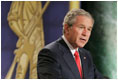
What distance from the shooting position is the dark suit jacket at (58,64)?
110cm

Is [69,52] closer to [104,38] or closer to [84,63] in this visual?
[84,63]

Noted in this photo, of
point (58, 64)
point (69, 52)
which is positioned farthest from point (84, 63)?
point (58, 64)

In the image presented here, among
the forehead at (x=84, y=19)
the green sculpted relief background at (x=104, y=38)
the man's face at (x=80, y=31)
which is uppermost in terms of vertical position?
the forehead at (x=84, y=19)

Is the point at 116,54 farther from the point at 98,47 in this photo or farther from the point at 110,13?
the point at 110,13

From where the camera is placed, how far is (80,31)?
117 cm

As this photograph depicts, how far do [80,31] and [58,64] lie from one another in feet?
0.62

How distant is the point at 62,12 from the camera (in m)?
2.79

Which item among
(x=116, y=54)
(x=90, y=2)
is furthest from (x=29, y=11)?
(x=116, y=54)

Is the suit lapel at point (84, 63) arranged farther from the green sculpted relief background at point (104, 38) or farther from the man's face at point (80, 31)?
the green sculpted relief background at point (104, 38)

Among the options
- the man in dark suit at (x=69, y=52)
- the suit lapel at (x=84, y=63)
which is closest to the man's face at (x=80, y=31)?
the man in dark suit at (x=69, y=52)

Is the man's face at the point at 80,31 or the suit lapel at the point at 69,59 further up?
the man's face at the point at 80,31

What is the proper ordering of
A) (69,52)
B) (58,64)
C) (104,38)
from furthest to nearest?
1. (104,38)
2. (69,52)
3. (58,64)

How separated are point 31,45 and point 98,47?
2.66ft

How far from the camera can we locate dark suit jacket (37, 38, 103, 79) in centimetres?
110
